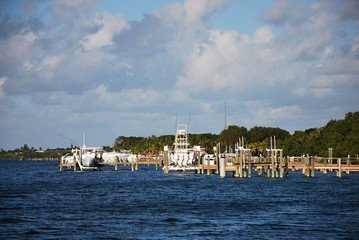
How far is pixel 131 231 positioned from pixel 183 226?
368cm

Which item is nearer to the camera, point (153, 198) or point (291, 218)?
point (291, 218)

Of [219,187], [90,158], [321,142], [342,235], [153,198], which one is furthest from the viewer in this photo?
[90,158]

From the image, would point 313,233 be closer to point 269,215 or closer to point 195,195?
point 269,215

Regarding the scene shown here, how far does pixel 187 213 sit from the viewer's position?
46.5 m

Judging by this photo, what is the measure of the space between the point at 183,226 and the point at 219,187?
110 ft

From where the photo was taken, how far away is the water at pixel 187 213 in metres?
36.4

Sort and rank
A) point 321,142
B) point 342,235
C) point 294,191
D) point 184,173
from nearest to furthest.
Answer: point 342,235
point 294,191
point 184,173
point 321,142

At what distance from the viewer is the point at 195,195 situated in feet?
204

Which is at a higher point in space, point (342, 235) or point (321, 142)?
point (321, 142)

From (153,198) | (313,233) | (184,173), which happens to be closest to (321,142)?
(184,173)

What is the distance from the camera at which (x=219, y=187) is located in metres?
72.6

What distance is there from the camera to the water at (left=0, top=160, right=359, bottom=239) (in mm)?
36375

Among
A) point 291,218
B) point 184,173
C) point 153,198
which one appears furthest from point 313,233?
point 184,173

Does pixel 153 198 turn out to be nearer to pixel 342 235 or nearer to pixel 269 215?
pixel 269 215
